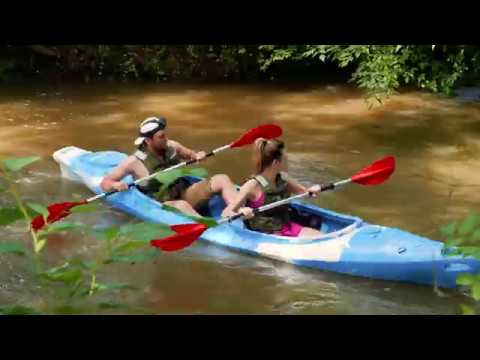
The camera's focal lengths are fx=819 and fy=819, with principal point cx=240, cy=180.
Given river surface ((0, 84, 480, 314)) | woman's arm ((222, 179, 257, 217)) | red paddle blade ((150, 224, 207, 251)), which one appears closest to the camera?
red paddle blade ((150, 224, 207, 251))

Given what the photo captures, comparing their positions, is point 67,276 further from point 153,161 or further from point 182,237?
point 153,161

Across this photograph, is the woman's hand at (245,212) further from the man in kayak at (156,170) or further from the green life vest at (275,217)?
the man in kayak at (156,170)

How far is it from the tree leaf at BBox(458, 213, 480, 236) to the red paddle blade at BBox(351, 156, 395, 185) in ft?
10.0

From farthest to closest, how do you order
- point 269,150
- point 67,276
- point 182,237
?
point 269,150 < point 182,237 < point 67,276

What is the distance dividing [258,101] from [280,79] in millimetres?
1376

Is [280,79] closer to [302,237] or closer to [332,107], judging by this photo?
[332,107]

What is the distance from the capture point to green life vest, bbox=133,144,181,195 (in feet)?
19.6

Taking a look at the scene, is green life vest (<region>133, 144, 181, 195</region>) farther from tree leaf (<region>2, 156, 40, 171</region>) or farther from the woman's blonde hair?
tree leaf (<region>2, 156, 40, 171</region>)

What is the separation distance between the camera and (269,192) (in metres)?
5.35

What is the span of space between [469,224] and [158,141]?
4.17 m

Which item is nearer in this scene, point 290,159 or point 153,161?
point 153,161

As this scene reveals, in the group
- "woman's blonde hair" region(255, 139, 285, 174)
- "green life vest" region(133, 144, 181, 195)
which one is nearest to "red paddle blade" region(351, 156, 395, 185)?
"woman's blonde hair" region(255, 139, 285, 174)

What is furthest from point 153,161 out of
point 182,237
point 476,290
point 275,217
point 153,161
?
point 476,290

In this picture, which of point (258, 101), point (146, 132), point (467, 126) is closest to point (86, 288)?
point (146, 132)
